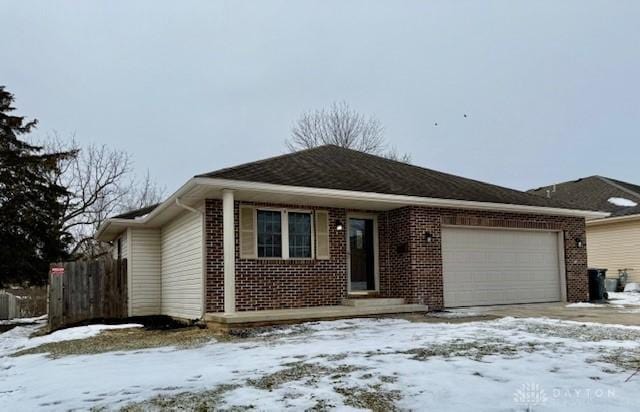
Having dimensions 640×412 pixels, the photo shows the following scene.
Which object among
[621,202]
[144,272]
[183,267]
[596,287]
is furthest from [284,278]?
[621,202]

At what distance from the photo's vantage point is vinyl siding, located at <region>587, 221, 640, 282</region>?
1753cm

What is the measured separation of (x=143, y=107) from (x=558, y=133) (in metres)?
23.3

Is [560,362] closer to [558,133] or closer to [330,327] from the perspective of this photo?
[330,327]

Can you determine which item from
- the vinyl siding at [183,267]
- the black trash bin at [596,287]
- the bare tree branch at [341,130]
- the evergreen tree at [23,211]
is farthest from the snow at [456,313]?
the bare tree branch at [341,130]

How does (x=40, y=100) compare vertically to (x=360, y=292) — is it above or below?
above

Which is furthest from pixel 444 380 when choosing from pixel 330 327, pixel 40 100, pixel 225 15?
pixel 40 100

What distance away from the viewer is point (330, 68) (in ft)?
82.5

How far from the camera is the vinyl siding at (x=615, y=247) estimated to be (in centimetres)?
1753

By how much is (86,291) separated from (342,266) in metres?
6.29

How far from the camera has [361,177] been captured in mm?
11664

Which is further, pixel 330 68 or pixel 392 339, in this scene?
pixel 330 68

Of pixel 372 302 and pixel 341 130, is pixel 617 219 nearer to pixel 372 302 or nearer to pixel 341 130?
pixel 372 302

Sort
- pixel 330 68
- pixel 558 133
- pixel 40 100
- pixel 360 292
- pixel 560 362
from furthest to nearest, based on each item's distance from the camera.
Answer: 1. pixel 40 100
2. pixel 558 133
3. pixel 330 68
4. pixel 360 292
5. pixel 560 362

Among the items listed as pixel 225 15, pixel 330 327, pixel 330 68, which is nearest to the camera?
pixel 330 327
